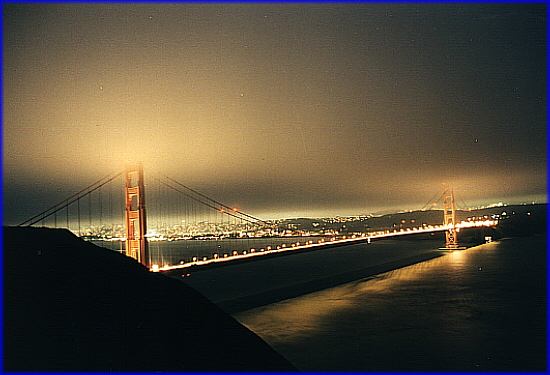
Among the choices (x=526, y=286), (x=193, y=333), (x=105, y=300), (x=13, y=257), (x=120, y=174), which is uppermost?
(x=120, y=174)

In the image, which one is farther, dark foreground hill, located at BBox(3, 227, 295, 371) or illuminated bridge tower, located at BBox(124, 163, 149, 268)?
illuminated bridge tower, located at BBox(124, 163, 149, 268)

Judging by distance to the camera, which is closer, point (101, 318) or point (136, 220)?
point (101, 318)

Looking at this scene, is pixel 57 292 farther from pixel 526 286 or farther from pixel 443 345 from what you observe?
pixel 526 286

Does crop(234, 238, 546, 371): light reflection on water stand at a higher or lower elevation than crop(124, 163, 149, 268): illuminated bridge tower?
lower

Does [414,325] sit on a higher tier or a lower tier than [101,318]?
lower

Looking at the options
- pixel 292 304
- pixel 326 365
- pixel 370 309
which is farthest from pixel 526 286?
pixel 326 365
